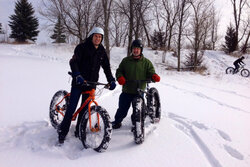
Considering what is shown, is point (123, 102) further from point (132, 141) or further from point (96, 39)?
point (96, 39)

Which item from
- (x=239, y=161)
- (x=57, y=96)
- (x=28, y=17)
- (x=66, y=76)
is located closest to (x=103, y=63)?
(x=57, y=96)

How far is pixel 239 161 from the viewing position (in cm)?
245

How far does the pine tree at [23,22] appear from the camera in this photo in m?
27.0

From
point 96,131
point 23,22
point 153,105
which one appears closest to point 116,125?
point 96,131

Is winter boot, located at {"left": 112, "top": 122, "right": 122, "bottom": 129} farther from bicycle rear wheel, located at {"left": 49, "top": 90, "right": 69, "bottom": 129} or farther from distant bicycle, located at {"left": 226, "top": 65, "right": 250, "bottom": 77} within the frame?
distant bicycle, located at {"left": 226, "top": 65, "right": 250, "bottom": 77}

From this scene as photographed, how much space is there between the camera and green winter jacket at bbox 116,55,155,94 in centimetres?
296

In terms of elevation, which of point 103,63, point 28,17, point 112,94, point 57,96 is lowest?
point 112,94

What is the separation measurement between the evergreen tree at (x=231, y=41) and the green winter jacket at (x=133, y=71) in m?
23.2

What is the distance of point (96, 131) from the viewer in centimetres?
268

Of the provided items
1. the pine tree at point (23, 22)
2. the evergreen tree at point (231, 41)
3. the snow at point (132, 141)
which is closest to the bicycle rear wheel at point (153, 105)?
the snow at point (132, 141)

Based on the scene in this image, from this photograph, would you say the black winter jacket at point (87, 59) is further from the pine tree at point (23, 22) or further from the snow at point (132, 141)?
the pine tree at point (23, 22)

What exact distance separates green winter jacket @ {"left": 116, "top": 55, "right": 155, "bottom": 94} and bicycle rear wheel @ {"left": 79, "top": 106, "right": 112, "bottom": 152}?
0.76 meters

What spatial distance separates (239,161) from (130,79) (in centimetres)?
210

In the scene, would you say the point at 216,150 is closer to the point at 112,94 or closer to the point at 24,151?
the point at 24,151
